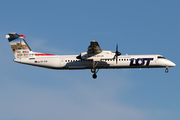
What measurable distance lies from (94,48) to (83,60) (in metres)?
2.75

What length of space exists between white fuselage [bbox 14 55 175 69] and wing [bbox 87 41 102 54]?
4.07ft

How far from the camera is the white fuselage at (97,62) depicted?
38.7m

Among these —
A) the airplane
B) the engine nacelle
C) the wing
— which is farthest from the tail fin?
the wing

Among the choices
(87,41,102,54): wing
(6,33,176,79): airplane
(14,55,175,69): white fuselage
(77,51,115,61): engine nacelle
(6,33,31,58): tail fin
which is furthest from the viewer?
(6,33,31,58): tail fin

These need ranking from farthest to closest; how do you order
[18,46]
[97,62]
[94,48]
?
[18,46] → [97,62] → [94,48]

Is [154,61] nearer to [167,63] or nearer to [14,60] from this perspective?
[167,63]

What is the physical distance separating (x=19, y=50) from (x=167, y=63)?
747 inches

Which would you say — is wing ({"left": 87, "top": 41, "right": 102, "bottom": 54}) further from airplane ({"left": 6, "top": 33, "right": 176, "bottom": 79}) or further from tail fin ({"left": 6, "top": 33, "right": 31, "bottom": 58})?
tail fin ({"left": 6, "top": 33, "right": 31, "bottom": 58})

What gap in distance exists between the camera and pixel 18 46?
130 ft

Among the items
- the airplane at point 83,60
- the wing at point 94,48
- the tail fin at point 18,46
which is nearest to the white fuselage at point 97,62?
the airplane at point 83,60

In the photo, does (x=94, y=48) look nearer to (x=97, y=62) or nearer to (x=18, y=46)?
(x=97, y=62)

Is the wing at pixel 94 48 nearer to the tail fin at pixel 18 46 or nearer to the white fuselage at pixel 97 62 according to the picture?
the white fuselage at pixel 97 62

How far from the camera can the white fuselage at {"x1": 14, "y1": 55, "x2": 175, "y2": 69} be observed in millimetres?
38656

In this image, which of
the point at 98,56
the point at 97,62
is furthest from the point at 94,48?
the point at 97,62
